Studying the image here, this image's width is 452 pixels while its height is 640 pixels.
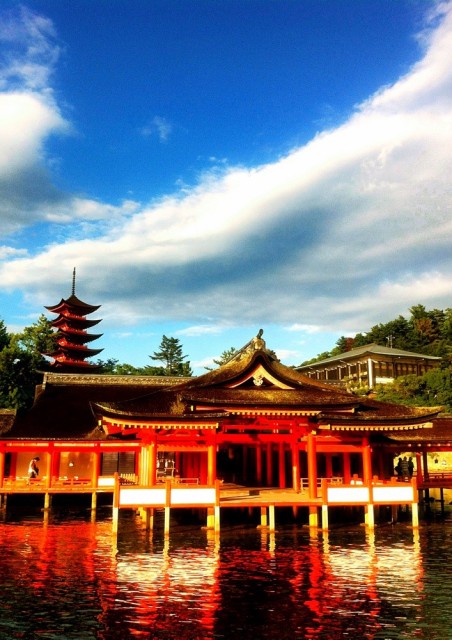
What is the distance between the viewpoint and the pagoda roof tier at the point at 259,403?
25984mm

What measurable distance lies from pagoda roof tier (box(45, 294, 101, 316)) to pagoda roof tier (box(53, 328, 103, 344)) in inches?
87.0

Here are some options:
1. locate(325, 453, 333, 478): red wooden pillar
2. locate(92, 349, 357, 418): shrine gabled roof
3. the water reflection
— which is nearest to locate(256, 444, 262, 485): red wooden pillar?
locate(325, 453, 333, 478): red wooden pillar

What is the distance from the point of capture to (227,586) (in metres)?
17.1

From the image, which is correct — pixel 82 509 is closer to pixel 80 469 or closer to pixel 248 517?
pixel 80 469

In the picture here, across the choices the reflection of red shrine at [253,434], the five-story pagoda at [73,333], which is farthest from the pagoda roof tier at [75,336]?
the reflection of red shrine at [253,434]

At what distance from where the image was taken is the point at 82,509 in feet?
121

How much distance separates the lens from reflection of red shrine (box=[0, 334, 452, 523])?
26.1 meters

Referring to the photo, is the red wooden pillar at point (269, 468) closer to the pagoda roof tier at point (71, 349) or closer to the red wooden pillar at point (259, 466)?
the red wooden pillar at point (259, 466)

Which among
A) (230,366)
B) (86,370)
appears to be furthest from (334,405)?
(86,370)

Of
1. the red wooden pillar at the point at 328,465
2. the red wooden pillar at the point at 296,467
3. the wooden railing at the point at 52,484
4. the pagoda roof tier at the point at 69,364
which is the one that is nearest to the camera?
the red wooden pillar at the point at 296,467

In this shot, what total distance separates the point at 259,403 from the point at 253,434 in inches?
128

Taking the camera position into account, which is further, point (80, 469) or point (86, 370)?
point (86, 370)

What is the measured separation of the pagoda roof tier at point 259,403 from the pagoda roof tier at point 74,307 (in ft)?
128

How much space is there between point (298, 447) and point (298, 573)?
431 inches
